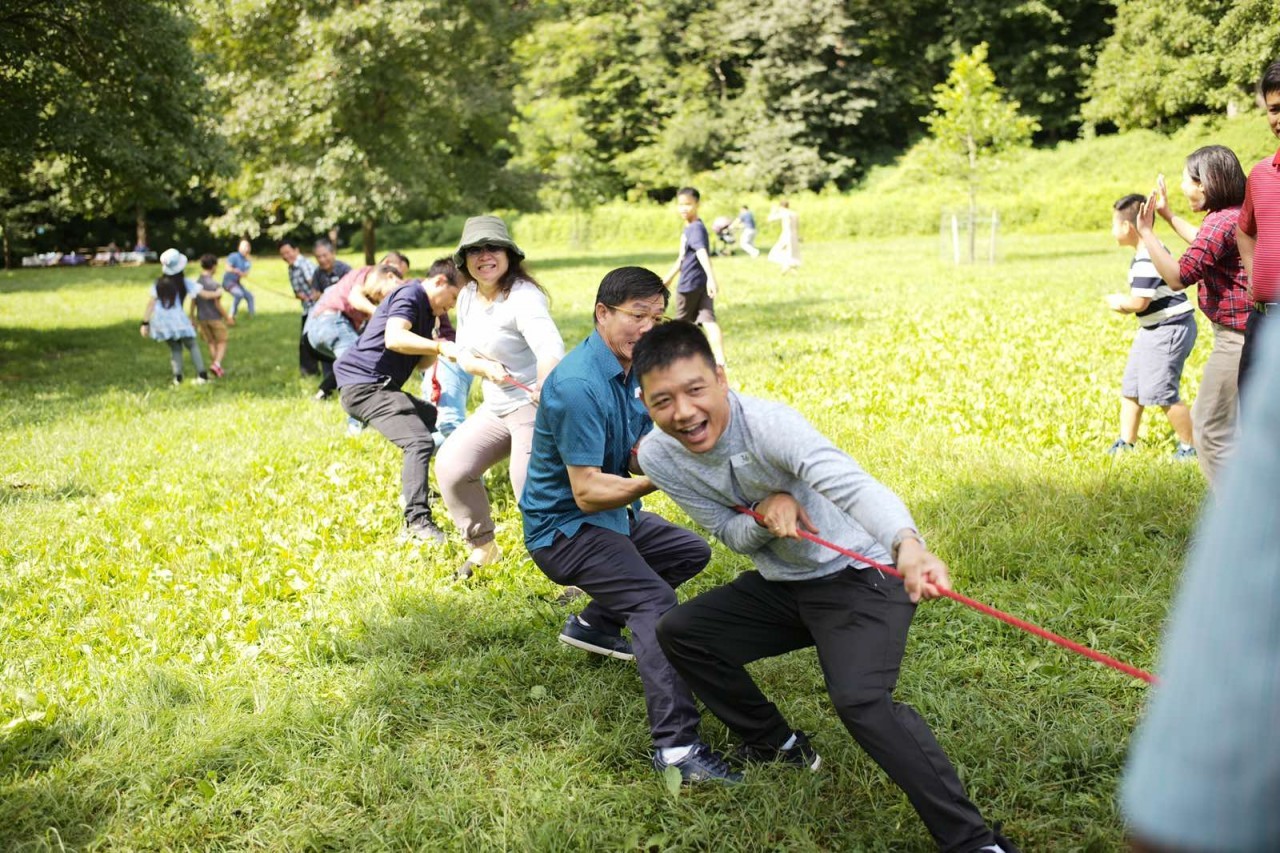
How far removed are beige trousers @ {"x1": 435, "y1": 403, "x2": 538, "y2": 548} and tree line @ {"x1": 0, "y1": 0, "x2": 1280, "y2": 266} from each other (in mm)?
12779

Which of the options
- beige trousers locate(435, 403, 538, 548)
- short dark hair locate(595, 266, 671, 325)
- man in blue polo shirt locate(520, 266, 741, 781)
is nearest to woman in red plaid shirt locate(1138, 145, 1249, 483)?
short dark hair locate(595, 266, 671, 325)

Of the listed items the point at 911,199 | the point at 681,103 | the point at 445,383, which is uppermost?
the point at 681,103

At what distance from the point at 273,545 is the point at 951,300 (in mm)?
13830

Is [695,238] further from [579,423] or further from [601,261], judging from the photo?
[601,261]

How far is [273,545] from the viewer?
641cm

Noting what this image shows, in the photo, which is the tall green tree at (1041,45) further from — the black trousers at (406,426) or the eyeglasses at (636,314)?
the eyeglasses at (636,314)

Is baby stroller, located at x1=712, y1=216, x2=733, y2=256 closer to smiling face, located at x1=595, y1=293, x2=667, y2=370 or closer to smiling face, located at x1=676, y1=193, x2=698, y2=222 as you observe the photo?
smiling face, located at x1=676, y1=193, x2=698, y2=222

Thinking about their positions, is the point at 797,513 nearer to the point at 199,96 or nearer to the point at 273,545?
the point at 273,545

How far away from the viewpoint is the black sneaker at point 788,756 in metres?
3.75

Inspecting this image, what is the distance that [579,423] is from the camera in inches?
154

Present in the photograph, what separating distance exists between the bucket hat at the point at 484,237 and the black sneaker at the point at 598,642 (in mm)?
1959

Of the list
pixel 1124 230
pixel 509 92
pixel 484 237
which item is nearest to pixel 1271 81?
pixel 1124 230

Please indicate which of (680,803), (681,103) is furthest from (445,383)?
(681,103)

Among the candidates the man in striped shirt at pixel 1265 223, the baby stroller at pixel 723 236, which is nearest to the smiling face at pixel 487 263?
the man in striped shirt at pixel 1265 223
